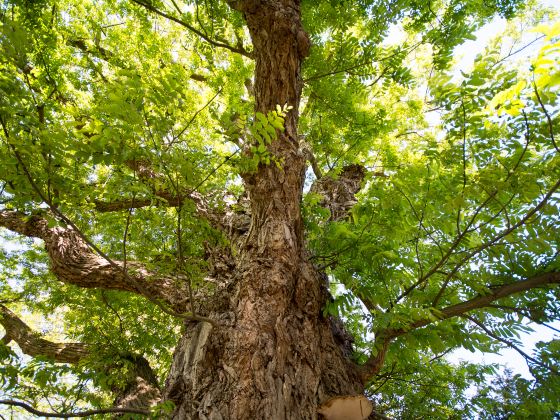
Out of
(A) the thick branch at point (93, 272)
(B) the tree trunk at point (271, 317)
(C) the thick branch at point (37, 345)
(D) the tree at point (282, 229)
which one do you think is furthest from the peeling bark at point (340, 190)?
(C) the thick branch at point (37, 345)

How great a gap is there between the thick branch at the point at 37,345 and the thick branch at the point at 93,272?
106 cm

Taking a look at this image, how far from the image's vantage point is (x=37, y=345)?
14.6 feet

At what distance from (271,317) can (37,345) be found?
3.86 metres

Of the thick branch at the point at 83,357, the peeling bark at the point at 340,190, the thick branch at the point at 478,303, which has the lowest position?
the thick branch at the point at 83,357

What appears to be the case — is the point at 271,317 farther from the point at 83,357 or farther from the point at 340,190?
the point at 340,190

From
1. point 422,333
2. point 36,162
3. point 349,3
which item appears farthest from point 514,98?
point 349,3

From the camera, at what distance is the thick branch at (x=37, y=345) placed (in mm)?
4152

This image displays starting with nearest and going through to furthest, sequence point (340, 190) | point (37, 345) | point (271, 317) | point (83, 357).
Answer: point (271, 317), point (83, 357), point (37, 345), point (340, 190)

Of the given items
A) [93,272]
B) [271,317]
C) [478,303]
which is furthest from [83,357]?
[478,303]

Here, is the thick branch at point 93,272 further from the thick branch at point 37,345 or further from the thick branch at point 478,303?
the thick branch at point 478,303

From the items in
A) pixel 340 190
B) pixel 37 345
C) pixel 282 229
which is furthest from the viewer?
pixel 340 190

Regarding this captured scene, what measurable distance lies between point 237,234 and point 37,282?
3.67m

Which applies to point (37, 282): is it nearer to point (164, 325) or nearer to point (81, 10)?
point (164, 325)

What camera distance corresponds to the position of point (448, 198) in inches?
89.2
